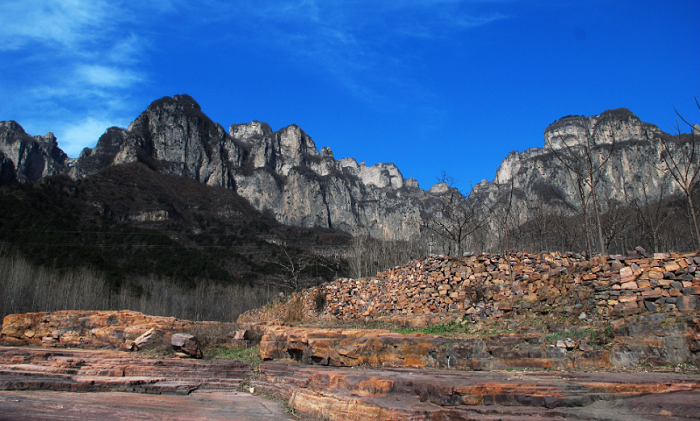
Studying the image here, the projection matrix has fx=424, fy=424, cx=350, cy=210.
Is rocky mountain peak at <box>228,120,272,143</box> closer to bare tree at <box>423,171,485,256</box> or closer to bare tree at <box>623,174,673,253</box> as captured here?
bare tree at <box>423,171,485,256</box>

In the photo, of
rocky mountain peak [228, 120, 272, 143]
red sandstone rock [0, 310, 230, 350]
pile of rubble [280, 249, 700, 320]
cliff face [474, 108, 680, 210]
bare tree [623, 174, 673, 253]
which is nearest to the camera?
pile of rubble [280, 249, 700, 320]

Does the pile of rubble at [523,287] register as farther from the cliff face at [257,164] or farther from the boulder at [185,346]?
the cliff face at [257,164]

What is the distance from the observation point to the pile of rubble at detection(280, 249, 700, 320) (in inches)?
392

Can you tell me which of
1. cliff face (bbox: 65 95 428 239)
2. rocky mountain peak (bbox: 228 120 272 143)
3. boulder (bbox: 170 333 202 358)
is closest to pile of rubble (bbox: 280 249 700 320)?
boulder (bbox: 170 333 202 358)

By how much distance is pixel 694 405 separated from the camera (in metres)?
4.23

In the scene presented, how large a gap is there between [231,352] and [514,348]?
886 cm

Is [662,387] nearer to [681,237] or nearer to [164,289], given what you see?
[681,237]

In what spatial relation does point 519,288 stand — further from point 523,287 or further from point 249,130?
point 249,130

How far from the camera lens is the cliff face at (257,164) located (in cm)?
10269

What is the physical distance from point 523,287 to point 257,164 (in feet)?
411

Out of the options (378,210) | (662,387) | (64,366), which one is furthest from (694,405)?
(378,210)

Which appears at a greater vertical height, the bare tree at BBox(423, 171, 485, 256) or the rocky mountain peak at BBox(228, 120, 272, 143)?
the rocky mountain peak at BBox(228, 120, 272, 143)

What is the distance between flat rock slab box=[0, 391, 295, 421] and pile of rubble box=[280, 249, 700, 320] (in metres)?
8.23

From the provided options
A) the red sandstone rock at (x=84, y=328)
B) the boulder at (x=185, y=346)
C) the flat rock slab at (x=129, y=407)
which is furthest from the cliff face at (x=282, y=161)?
the flat rock slab at (x=129, y=407)
